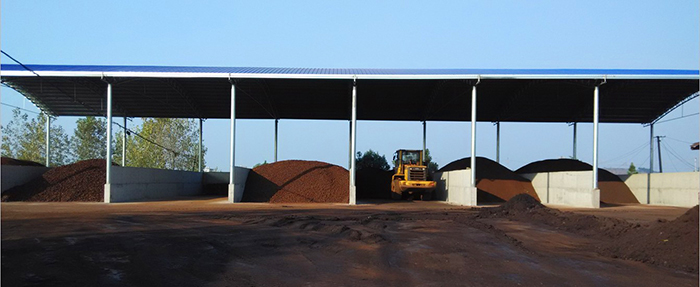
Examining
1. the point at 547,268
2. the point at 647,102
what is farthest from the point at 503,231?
the point at 647,102

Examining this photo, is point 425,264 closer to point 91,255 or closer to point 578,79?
point 91,255

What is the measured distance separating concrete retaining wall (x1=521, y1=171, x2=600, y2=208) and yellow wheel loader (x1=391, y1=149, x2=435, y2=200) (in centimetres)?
784

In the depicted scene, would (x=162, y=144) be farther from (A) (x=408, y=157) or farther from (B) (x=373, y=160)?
(A) (x=408, y=157)

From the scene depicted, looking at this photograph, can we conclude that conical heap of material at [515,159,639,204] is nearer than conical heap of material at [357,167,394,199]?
Yes

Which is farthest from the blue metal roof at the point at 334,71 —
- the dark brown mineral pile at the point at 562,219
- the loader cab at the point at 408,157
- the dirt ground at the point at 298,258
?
the dirt ground at the point at 298,258

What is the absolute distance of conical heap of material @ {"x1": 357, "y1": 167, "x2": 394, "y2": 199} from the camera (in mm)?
40312

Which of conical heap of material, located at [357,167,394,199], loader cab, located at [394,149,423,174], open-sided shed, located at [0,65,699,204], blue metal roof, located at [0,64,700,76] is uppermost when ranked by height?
blue metal roof, located at [0,64,700,76]

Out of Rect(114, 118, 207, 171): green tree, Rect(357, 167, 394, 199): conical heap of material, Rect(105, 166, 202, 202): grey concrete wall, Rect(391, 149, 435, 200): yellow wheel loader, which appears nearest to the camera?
Rect(105, 166, 202, 202): grey concrete wall

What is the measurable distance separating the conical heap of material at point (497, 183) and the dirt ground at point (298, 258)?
21.0 m

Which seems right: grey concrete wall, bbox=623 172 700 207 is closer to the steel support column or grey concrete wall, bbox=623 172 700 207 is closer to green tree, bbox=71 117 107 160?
the steel support column

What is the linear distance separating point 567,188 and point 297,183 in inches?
673

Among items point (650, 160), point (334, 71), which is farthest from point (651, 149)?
point (334, 71)

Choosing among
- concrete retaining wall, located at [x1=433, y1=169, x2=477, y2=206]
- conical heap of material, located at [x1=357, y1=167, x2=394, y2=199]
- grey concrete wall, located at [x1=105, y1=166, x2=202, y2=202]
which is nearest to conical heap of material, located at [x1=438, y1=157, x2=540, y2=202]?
concrete retaining wall, located at [x1=433, y1=169, x2=477, y2=206]

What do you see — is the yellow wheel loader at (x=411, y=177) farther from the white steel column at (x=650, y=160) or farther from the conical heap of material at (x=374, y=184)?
the white steel column at (x=650, y=160)
